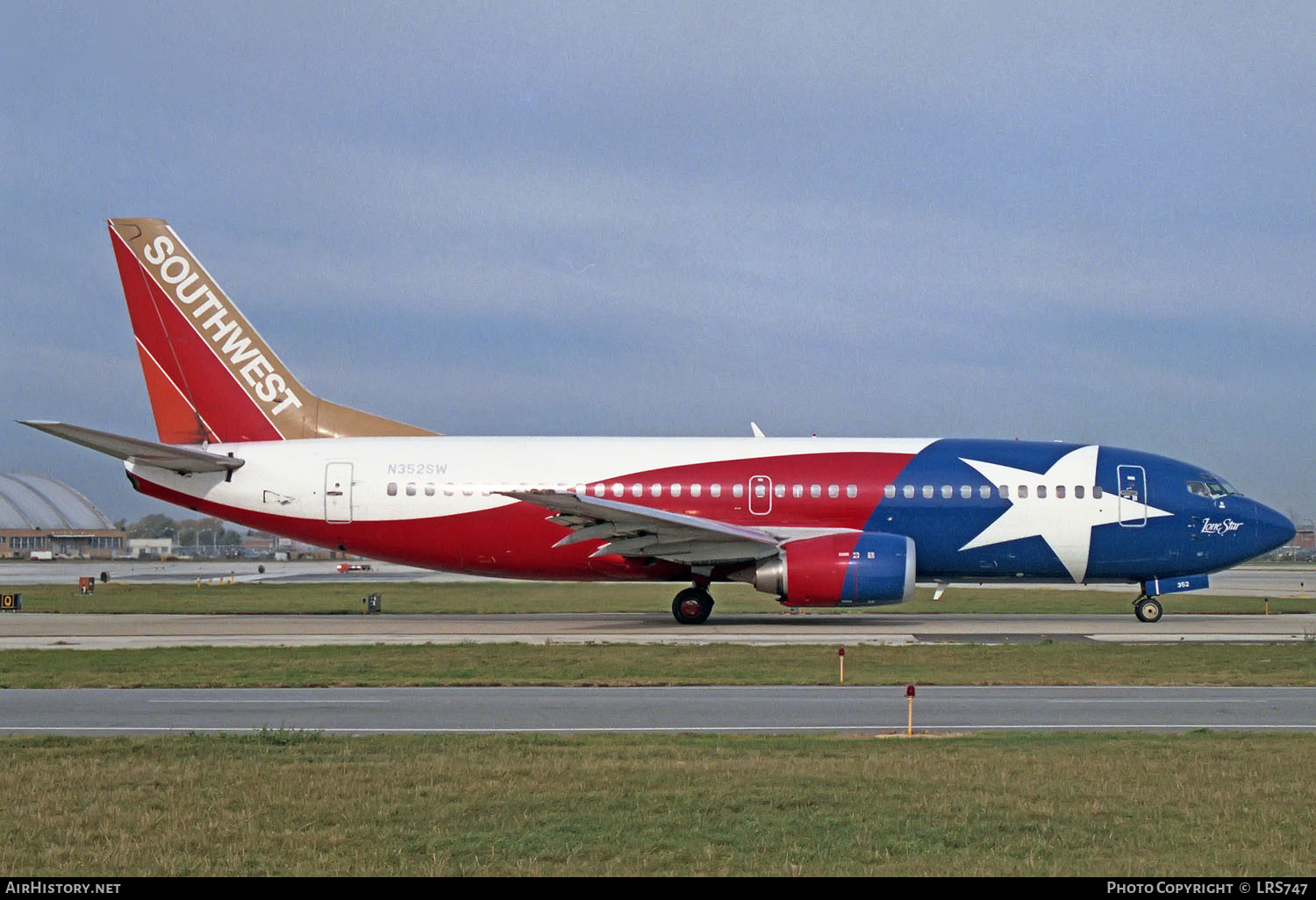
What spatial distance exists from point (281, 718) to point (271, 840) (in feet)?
21.2

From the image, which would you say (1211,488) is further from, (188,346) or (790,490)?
(188,346)

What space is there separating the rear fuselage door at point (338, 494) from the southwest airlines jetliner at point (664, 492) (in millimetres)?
30

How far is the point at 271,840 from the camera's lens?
7742 mm

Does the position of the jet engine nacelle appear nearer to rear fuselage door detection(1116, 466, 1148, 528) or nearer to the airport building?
rear fuselage door detection(1116, 466, 1148, 528)

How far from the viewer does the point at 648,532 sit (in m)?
26.7

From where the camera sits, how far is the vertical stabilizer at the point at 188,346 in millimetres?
29547

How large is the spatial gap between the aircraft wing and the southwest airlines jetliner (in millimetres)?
144

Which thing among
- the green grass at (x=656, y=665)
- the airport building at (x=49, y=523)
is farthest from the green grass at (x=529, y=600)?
the airport building at (x=49, y=523)

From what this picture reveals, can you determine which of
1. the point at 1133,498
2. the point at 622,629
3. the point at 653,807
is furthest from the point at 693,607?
the point at 653,807

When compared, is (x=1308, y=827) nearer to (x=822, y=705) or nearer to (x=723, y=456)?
(x=822, y=705)

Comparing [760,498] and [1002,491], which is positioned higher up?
[1002,491]

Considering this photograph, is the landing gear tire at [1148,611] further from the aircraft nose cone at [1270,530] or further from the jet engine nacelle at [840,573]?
the jet engine nacelle at [840,573]

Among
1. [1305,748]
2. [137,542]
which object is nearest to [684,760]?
[1305,748]

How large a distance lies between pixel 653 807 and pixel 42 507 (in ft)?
545
